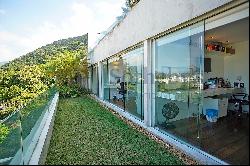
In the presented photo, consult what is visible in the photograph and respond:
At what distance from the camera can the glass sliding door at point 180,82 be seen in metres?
5.50

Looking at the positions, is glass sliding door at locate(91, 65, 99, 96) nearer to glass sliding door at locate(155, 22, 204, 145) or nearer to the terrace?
A: the terrace

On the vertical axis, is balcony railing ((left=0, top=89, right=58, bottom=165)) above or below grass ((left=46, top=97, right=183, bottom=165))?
above

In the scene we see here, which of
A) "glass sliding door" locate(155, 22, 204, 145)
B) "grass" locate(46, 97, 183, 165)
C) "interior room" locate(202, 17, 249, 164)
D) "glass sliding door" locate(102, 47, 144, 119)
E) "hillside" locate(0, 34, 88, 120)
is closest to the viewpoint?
"grass" locate(46, 97, 183, 165)

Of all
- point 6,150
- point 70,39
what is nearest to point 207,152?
point 6,150

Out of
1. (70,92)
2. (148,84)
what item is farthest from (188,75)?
(70,92)

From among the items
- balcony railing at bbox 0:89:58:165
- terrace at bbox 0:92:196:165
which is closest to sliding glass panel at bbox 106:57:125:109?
terrace at bbox 0:92:196:165

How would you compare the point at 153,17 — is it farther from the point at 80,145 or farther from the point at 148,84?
the point at 80,145

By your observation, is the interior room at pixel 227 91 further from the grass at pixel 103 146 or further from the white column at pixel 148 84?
the white column at pixel 148 84

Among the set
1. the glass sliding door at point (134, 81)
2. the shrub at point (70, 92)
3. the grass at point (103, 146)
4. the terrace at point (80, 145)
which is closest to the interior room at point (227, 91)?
the terrace at point (80, 145)

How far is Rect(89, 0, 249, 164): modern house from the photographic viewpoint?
4668 millimetres

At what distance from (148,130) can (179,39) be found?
2.79 m

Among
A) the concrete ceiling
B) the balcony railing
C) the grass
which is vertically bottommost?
the grass

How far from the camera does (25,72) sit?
26203mm

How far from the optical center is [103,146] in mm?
5488
